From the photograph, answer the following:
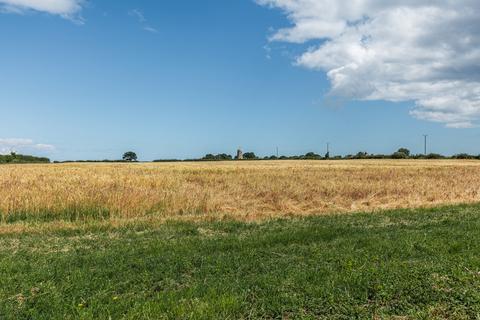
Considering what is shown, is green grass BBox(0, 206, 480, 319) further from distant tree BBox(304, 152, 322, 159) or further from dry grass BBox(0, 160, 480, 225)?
distant tree BBox(304, 152, 322, 159)

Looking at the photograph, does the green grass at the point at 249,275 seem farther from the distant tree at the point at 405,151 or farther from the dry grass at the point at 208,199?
the distant tree at the point at 405,151

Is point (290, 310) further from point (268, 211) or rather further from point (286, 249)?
point (268, 211)

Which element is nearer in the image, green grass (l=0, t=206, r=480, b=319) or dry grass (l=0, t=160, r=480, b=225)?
green grass (l=0, t=206, r=480, b=319)

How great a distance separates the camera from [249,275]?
7.34 metres

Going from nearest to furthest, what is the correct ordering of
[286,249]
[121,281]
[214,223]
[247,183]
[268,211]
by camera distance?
1. [121,281]
2. [286,249]
3. [214,223]
4. [268,211]
5. [247,183]

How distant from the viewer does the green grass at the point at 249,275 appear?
19.3ft

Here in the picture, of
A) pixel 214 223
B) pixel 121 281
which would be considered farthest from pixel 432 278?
pixel 214 223

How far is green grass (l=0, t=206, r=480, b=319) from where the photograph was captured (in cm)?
589

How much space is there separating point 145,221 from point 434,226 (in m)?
8.77

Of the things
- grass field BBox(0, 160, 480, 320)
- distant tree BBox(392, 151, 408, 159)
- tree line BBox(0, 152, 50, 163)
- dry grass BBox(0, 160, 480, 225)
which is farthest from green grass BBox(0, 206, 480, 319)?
tree line BBox(0, 152, 50, 163)

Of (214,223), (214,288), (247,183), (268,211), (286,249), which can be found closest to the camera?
(214,288)

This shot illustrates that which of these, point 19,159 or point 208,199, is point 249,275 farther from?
point 19,159

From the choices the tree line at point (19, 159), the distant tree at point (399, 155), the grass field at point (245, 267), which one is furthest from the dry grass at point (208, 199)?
the tree line at point (19, 159)

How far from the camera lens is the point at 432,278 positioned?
266 inches
